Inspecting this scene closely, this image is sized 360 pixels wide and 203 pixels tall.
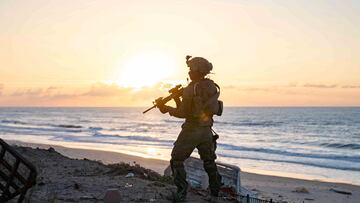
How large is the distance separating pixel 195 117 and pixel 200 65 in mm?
879

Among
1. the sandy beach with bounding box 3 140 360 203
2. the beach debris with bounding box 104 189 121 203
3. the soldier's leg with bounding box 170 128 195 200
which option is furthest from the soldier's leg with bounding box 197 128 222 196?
the beach debris with bounding box 104 189 121 203

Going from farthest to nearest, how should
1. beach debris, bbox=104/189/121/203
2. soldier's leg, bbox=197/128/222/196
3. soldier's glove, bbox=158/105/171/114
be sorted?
soldier's leg, bbox=197/128/222/196
soldier's glove, bbox=158/105/171/114
beach debris, bbox=104/189/121/203

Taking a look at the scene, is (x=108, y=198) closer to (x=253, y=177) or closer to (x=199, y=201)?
(x=199, y=201)

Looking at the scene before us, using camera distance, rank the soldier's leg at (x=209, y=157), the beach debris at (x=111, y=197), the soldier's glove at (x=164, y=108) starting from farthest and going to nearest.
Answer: the soldier's leg at (x=209, y=157) → the soldier's glove at (x=164, y=108) → the beach debris at (x=111, y=197)

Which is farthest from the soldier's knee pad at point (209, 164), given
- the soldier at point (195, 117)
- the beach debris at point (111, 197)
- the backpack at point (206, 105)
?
the beach debris at point (111, 197)

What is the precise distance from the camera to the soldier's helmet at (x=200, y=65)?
8266mm

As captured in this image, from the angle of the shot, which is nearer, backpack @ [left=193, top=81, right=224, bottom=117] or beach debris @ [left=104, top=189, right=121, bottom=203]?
beach debris @ [left=104, top=189, right=121, bottom=203]

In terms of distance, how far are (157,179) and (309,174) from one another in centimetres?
1401

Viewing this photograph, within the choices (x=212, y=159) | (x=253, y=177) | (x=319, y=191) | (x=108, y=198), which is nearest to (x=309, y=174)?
(x=253, y=177)

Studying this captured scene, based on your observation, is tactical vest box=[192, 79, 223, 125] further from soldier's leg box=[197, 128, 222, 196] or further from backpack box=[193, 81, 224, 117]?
soldier's leg box=[197, 128, 222, 196]

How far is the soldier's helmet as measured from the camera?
8266 millimetres

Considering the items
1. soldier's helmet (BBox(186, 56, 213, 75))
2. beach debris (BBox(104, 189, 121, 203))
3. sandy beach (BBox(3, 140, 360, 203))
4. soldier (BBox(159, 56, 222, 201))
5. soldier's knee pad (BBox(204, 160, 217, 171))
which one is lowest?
sandy beach (BBox(3, 140, 360, 203))

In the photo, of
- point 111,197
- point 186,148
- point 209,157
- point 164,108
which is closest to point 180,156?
point 186,148

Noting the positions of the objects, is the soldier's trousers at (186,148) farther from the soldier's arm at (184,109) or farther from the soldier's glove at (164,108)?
the soldier's glove at (164,108)
